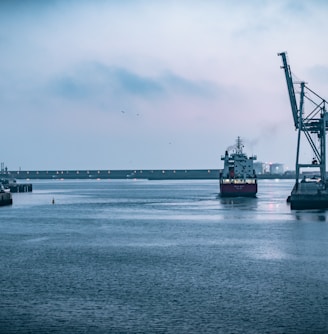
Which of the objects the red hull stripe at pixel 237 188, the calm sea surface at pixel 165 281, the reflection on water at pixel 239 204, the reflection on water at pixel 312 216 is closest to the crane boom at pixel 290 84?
the reflection on water at pixel 239 204

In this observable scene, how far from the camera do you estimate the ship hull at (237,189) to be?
4402 inches

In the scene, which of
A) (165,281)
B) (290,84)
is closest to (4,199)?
(290,84)

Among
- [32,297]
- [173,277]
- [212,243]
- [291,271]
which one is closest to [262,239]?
[212,243]

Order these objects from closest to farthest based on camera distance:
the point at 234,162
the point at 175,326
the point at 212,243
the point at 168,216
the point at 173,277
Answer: the point at 175,326 < the point at 173,277 < the point at 212,243 < the point at 168,216 < the point at 234,162

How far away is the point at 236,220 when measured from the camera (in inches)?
2296

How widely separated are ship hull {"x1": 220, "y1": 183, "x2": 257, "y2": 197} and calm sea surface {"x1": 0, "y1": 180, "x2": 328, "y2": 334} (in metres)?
64.0

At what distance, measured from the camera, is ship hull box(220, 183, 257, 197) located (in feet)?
367

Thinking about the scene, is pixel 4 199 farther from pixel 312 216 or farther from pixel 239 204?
pixel 312 216

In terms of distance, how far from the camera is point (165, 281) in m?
24.7

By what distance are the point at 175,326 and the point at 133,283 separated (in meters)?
6.79

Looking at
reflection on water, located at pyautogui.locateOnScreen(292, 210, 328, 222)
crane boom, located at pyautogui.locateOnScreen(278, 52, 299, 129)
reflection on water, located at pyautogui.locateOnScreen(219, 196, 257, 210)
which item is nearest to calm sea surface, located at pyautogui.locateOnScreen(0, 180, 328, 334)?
reflection on water, located at pyautogui.locateOnScreen(292, 210, 328, 222)

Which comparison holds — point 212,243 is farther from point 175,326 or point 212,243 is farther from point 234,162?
point 234,162

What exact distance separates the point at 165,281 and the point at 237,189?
88.5m

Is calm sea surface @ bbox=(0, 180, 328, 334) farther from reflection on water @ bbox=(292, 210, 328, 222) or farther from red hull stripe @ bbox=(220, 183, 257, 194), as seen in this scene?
red hull stripe @ bbox=(220, 183, 257, 194)
